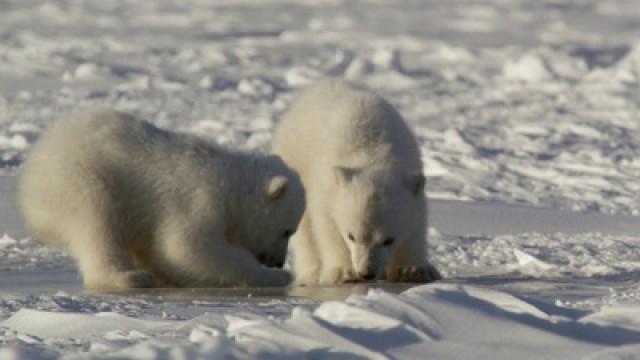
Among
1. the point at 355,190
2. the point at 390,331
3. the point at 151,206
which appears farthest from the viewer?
the point at 355,190

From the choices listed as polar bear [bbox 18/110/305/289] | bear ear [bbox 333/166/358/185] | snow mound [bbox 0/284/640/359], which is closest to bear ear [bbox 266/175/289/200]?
polar bear [bbox 18/110/305/289]

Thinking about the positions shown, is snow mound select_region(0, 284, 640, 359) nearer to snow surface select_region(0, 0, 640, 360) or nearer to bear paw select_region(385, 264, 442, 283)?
snow surface select_region(0, 0, 640, 360)

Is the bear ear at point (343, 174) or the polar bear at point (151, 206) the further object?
the bear ear at point (343, 174)

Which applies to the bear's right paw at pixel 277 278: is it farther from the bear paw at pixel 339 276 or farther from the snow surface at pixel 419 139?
the bear paw at pixel 339 276

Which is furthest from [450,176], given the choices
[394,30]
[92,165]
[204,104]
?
[394,30]

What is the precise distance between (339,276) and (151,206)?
956mm

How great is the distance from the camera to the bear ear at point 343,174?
674cm

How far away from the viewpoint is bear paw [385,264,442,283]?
6926 mm

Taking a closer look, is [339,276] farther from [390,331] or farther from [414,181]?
[390,331]

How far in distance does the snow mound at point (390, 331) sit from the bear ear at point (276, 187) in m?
2.27

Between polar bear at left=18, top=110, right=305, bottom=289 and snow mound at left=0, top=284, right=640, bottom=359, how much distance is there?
6.76 feet

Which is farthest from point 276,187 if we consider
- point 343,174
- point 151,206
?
point 151,206

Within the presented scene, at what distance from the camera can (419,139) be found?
13.4m

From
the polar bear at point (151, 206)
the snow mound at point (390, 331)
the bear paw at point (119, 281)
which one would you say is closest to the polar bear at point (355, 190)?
the polar bear at point (151, 206)
